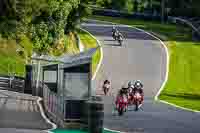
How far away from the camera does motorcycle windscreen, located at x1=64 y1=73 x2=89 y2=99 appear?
2447 centimetres

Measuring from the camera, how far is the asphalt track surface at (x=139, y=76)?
2806cm

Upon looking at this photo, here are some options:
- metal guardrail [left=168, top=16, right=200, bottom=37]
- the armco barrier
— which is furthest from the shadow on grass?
the armco barrier

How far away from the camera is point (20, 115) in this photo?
29188 millimetres

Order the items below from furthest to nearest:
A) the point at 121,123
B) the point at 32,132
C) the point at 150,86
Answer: the point at 150,86
the point at 121,123
the point at 32,132

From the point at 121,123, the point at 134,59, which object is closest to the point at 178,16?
the point at 134,59

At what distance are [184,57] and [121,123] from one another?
3719 centimetres

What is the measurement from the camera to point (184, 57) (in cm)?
6500

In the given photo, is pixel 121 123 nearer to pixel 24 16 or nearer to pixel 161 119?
pixel 161 119

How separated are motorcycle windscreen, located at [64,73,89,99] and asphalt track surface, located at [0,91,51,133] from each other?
139 centimetres

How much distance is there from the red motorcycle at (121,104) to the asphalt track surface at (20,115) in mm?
3449

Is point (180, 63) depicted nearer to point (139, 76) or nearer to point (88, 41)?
point (139, 76)

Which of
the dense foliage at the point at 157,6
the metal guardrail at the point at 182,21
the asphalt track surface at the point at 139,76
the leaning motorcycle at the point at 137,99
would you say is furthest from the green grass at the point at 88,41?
the dense foliage at the point at 157,6

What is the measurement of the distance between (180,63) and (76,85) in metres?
37.7

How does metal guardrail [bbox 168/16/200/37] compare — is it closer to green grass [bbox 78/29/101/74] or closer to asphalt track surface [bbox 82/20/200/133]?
asphalt track surface [bbox 82/20/200/133]
